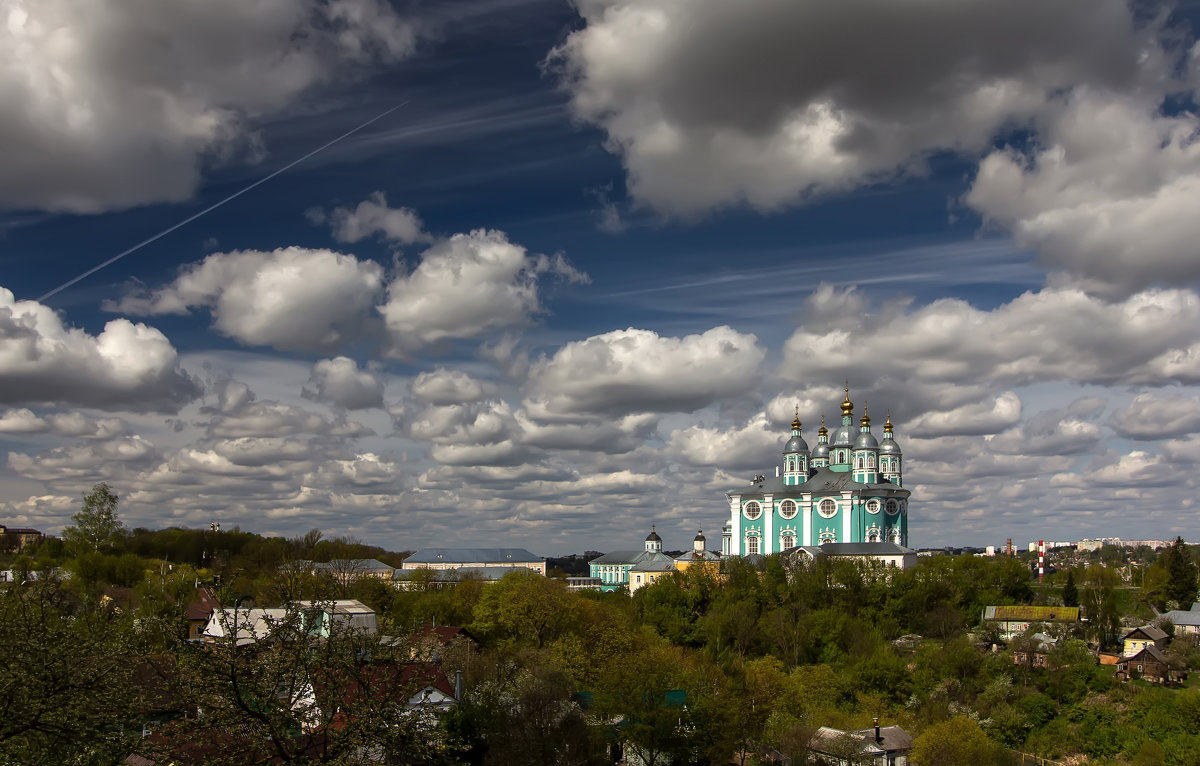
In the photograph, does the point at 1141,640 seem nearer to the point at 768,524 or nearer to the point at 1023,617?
the point at 1023,617

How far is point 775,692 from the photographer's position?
40.3m

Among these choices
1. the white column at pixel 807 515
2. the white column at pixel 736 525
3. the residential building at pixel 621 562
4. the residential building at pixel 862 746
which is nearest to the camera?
the residential building at pixel 862 746

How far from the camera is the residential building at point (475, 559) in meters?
129

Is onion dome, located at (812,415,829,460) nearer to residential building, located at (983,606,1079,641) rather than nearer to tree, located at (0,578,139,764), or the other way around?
residential building, located at (983,606,1079,641)

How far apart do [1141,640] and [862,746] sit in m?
32.2

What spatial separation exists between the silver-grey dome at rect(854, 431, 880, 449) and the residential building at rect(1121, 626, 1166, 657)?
3336 cm

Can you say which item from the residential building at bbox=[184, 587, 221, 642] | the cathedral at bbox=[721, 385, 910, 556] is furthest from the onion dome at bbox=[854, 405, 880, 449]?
the residential building at bbox=[184, 587, 221, 642]

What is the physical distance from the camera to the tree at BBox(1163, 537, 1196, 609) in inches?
2945

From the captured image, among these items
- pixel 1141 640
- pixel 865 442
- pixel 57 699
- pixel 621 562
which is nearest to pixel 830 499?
pixel 865 442

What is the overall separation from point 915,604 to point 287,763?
57688mm

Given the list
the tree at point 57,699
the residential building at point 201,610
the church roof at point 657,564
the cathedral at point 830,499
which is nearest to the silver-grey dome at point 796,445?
the cathedral at point 830,499

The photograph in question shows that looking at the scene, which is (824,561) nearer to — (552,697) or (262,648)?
(552,697)

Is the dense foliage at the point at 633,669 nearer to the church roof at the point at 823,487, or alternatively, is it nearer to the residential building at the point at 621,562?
the church roof at the point at 823,487

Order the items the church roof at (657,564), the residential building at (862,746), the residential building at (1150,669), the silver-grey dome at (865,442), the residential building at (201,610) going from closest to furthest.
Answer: the residential building at (862,746), the residential building at (201,610), the residential building at (1150,669), the silver-grey dome at (865,442), the church roof at (657,564)
